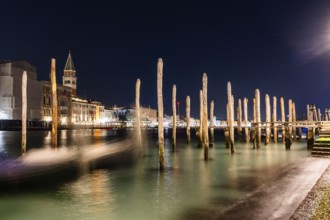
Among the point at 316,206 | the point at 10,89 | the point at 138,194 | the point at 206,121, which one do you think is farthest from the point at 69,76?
the point at 316,206

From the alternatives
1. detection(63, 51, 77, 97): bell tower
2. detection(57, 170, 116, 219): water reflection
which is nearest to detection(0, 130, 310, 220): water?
detection(57, 170, 116, 219): water reflection

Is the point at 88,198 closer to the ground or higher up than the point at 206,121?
closer to the ground

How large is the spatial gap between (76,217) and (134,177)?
21.4ft

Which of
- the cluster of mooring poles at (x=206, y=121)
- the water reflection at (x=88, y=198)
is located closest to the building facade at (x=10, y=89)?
the cluster of mooring poles at (x=206, y=121)

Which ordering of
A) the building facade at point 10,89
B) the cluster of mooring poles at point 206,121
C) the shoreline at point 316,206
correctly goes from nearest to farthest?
the shoreline at point 316,206 < the cluster of mooring poles at point 206,121 < the building facade at point 10,89

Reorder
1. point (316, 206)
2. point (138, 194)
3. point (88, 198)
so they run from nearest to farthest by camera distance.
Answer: point (316, 206), point (88, 198), point (138, 194)

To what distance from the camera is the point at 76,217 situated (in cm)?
929

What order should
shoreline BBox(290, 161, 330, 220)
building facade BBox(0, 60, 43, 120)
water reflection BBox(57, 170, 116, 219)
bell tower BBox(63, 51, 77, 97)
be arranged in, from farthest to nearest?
bell tower BBox(63, 51, 77, 97), building facade BBox(0, 60, 43, 120), water reflection BBox(57, 170, 116, 219), shoreline BBox(290, 161, 330, 220)

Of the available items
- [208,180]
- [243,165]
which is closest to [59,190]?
[208,180]

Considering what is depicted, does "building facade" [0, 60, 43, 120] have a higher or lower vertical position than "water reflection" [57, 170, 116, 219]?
higher

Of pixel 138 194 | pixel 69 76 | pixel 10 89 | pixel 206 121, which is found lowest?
pixel 138 194

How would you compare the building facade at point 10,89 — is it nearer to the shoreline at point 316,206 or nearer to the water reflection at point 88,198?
the water reflection at point 88,198

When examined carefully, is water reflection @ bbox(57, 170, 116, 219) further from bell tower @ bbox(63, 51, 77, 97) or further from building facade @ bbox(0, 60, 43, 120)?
bell tower @ bbox(63, 51, 77, 97)

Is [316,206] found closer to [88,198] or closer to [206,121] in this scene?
[88,198]
